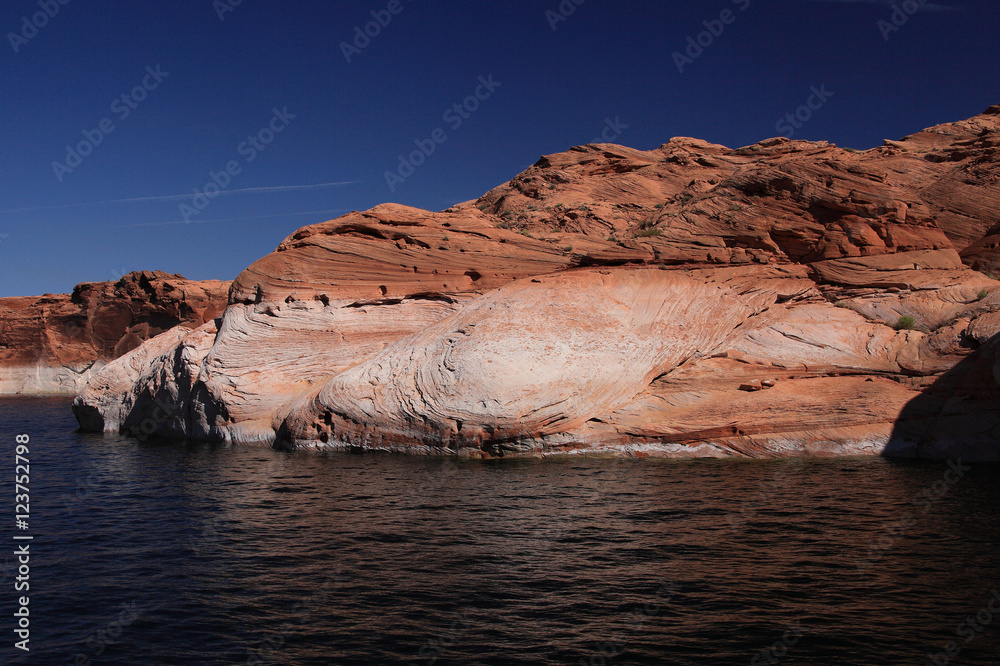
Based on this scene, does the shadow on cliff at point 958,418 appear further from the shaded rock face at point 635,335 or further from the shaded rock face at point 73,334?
the shaded rock face at point 73,334

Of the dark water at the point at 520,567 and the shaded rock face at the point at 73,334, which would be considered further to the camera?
the shaded rock face at the point at 73,334

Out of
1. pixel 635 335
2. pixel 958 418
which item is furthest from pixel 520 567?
pixel 958 418

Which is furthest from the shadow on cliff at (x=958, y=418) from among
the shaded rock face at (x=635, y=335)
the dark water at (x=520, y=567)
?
the dark water at (x=520, y=567)

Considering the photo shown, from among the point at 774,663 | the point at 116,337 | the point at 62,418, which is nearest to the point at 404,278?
the point at 774,663

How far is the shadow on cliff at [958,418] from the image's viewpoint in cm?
1686

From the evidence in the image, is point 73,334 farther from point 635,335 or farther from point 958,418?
point 958,418

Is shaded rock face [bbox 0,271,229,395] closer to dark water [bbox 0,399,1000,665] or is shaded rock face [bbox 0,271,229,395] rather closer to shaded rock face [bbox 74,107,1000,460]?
shaded rock face [bbox 74,107,1000,460]

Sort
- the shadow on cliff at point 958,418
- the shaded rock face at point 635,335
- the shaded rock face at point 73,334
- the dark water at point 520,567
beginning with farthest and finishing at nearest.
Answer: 1. the shaded rock face at point 73,334
2. the shaded rock face at point 635,335
3. the shadow on cliff at point 958,418
4. the dark water at point 520,567

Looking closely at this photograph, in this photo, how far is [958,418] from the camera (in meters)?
17.2

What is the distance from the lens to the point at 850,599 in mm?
8664

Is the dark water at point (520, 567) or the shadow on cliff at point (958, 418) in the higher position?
the shadow on cliff at point (958, 418)

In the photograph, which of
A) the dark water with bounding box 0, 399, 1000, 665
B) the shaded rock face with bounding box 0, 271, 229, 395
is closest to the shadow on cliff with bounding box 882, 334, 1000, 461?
the dark water with bounding box 0, 399, 1000, 665

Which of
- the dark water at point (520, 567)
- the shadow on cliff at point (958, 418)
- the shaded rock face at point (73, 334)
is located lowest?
the dark water at point (520, 567)

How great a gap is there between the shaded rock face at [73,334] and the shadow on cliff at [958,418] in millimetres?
57099
